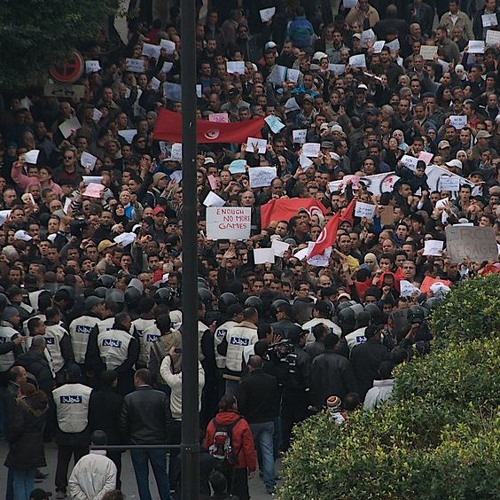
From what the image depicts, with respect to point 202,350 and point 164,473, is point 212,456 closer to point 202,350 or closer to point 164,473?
point 164,473

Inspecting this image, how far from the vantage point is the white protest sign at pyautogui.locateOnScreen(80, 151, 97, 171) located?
2322 centimetres

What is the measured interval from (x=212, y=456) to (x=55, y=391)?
185 centimetres

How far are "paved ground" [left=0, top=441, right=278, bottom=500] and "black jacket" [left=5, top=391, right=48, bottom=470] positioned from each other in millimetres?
1048

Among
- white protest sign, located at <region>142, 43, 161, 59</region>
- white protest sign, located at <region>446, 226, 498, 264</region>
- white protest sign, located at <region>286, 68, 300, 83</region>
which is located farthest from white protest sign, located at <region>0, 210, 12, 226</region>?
white protest sign, located at <region>286, 68, 300, 83</region>

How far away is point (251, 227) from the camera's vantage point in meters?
21.1

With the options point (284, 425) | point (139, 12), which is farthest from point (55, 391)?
point (139, 12)

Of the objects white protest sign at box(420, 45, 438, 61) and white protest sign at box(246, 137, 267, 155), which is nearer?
white protest sign at box(246, 137, 267, 155)

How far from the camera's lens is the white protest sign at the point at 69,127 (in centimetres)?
2412

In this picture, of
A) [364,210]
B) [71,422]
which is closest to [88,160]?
[364,210]

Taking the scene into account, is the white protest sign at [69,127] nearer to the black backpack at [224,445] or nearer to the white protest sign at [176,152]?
the white protest sign at [176,152]

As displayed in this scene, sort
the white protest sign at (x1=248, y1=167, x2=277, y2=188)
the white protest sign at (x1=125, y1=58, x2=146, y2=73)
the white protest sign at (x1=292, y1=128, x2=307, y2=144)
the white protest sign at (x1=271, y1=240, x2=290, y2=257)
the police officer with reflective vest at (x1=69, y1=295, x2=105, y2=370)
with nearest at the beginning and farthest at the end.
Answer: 1. the police officer with reflective vest at (x1=69, y1=295, x2=105, y2=370)
2. the white protest sign at (x1=271, y1=240, x2=290, y2=257)
3. the white protest sign at (x1=248, y1=167, x2=277, y2=188)
4. the white protest sign at (x1=292, y1=128, x2=307, y2=144)
5. the white protest sign at (x1=125, y1=58, x2=146, y2=73)

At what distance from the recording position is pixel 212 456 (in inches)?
555

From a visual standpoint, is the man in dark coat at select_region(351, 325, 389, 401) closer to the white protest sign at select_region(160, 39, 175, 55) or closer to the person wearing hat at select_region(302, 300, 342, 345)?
the person wearing hat at select_region(302, 300, 342, 345)

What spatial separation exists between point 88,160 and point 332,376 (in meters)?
8.36
